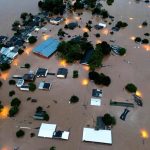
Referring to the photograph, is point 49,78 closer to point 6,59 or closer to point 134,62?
point 6,59

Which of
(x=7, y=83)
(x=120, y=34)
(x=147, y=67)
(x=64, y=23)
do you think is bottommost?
(x=7, y=83)

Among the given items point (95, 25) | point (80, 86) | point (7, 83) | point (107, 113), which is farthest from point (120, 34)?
point (7, 83)

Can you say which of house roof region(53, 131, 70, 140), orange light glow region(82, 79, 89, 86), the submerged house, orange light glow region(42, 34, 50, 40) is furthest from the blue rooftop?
house roof region(53, 131, 70, 140)

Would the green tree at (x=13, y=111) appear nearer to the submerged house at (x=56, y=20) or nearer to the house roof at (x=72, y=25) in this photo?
the house roof at (x=72, y=25)


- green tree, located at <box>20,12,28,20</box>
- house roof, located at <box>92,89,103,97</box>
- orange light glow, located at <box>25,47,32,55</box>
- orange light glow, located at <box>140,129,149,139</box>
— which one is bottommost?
orange light glow, located at <box>140,129,149,139</box>

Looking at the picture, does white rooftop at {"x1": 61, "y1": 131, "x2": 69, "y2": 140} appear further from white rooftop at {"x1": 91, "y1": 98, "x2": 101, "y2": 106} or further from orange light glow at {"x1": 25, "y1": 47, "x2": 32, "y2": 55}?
orange light glow at {"x1": 25, "y1": 47, "x2": 32, "y2": 55}

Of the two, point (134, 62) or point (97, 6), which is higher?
point (97, 6)
